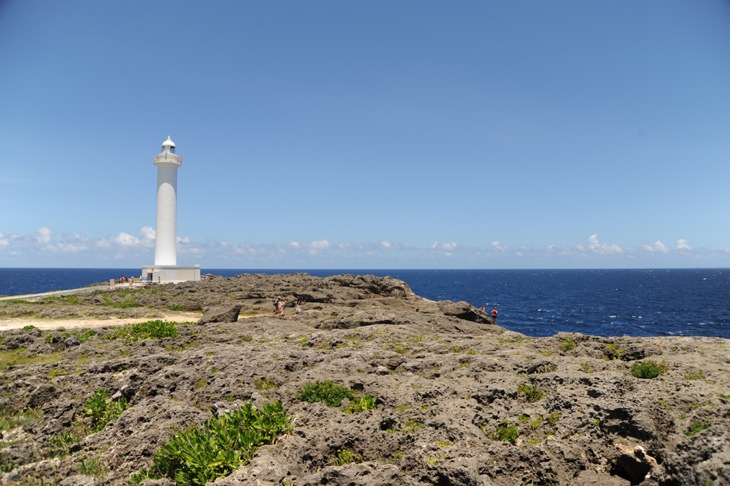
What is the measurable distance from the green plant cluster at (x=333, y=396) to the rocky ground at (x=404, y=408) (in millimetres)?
274

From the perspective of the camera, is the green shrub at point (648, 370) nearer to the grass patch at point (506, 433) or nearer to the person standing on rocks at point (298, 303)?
the grass patch at point (506, 433)

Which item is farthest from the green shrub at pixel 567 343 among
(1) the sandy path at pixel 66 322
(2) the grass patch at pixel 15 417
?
(1) the sandy path at pixel 66 322

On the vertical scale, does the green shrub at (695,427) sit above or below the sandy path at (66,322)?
above

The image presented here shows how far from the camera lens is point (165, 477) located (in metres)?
9.20

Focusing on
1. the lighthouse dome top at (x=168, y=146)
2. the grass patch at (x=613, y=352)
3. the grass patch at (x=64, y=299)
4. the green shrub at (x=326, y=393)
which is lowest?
the grass patch at (x=64, y=299)

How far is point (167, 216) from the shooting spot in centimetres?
6372

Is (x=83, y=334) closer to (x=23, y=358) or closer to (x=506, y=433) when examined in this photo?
(x=23, y=358)

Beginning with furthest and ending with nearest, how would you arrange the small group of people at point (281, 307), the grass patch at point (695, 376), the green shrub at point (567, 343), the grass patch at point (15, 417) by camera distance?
the small group of people at point (281, 307) < the green shrub at point (567, 343) < the grass patch at point (15, 417) < the grass patch at point (695, 376)

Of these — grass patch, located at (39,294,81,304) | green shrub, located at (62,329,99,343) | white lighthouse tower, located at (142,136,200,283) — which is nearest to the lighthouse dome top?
white lighthouse tower, located at (142,136,200,283)

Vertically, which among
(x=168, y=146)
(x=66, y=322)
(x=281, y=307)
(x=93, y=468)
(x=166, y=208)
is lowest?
(x=93, y=468)

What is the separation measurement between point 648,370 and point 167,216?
204ft

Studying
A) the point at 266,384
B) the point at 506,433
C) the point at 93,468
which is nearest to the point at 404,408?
the point at 506,433

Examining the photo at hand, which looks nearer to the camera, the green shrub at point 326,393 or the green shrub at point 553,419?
the green shrub at point 553,419

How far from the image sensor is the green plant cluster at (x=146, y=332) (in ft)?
72.3
